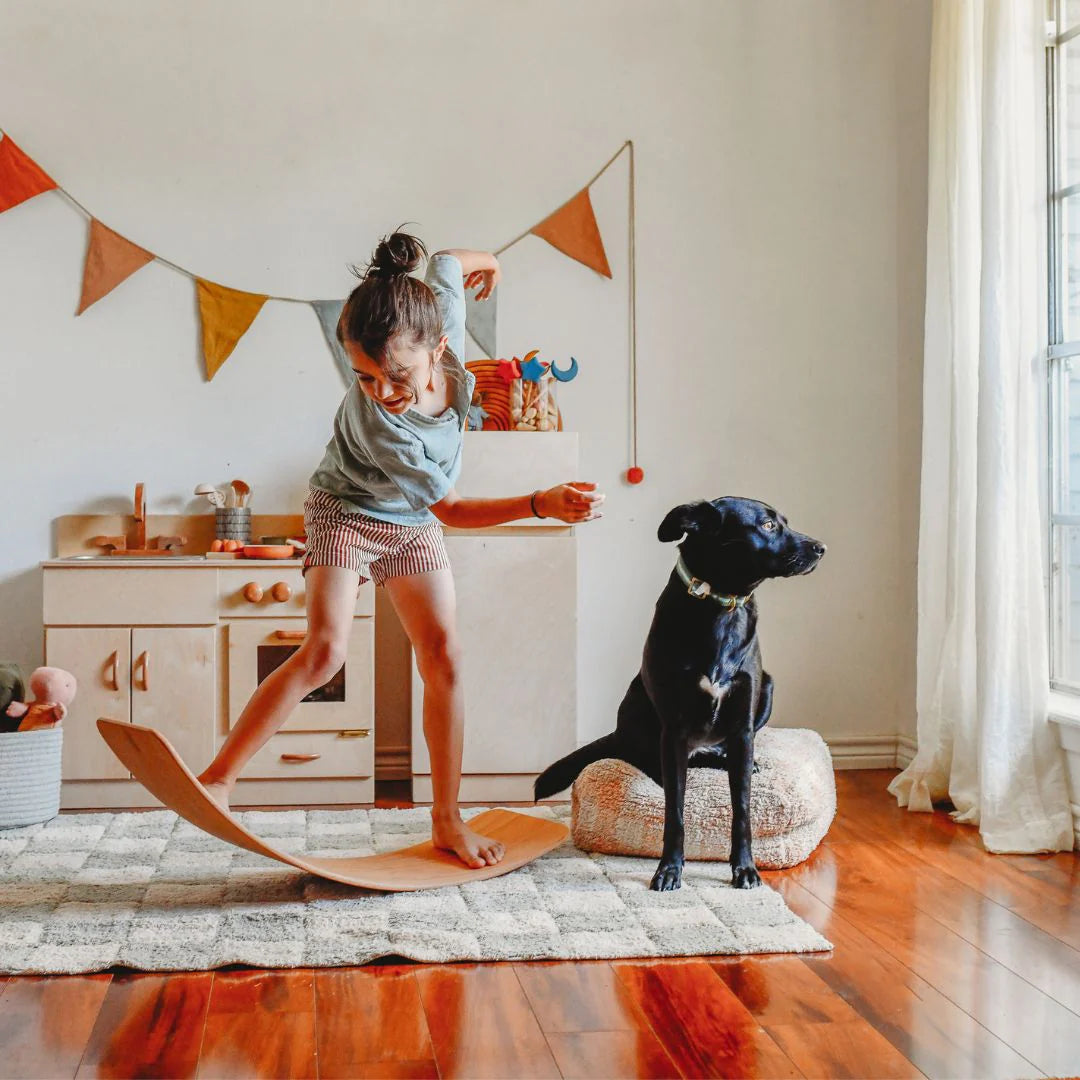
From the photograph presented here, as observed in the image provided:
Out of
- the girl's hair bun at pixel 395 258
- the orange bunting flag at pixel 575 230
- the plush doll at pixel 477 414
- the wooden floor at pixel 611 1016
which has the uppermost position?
the orange bunting flag at pixel 575 230

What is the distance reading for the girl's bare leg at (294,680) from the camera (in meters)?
2.09

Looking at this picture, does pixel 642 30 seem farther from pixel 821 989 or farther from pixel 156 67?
pixel 821 989

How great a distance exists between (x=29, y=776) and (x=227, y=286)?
1381mm

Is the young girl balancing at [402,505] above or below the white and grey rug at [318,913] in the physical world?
above

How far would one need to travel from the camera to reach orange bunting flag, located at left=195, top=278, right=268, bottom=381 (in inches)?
127

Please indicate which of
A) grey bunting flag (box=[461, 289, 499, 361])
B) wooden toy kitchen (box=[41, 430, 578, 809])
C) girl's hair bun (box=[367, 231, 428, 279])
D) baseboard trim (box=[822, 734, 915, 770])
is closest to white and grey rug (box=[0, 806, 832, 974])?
wooden toy kitchen (box=[41, 430, 578, 809])

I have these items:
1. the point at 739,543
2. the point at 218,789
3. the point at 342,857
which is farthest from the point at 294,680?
the point at 739,543

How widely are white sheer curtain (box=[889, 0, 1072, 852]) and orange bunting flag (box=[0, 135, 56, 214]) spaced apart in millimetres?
2338

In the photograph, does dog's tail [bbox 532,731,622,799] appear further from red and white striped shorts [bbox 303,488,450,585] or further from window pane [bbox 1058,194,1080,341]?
window pane [bbox 1058,194,1080,341]

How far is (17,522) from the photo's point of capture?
3184 mm

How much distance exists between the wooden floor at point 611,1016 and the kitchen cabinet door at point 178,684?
1183mm

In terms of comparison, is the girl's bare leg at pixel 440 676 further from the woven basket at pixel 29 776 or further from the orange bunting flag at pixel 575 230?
the orange bunting flag at pixel 575 230

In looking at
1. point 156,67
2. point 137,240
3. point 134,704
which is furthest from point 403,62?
point 134,704

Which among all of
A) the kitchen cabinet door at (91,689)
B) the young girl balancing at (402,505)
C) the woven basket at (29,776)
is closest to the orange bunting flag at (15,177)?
the kitchen cabinet door at (91,689)
